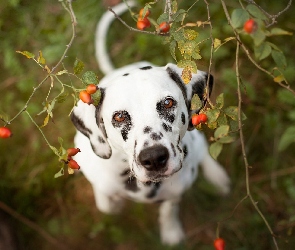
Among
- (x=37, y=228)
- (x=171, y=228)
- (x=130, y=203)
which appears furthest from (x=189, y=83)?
(x=37, y=228)

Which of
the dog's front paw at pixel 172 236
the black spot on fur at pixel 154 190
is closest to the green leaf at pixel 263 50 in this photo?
the black spot on fur at pixel 154 190

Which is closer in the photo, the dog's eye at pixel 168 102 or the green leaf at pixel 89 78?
the green leaf at pixel 89 78

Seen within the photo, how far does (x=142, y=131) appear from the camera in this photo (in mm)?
1975

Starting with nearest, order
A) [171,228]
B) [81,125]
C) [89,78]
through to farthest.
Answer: [89,78] < [81,125] < [171,228]

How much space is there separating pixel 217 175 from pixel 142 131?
180cm

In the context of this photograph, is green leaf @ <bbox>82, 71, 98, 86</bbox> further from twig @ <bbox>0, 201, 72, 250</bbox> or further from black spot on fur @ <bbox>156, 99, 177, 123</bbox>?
twig @ <bbox>0, 201, 72, 250</bbox>

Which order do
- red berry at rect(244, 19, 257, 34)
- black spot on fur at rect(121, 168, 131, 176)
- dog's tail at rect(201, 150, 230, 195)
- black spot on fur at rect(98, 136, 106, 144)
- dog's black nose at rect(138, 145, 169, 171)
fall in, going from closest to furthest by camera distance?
red berry at rect(244, 19, 257, 34) < dog's black nose at rect(138, 145, 169, 171) < black spot on fur at rect(98, 136, 106, 144) < black spot on fur at rect(121, 168, 131, 176) < dog's tail at rect(201, 150, 230, 195)

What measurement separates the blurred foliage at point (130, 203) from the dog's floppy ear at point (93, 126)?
4.82 feet

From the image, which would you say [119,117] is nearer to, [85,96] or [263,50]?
[85,96]

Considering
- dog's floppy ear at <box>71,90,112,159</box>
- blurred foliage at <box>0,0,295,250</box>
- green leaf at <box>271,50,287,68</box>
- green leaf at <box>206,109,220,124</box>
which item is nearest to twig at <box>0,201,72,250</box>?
blurred foliage at <box>0,0,295,250</box>

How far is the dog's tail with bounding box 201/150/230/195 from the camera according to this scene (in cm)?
357

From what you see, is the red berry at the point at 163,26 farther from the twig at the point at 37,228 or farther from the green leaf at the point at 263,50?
the twig at the point at 37,228

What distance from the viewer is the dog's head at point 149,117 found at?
194 cm

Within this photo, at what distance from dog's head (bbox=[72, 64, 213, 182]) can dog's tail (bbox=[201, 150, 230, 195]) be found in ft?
4.67
